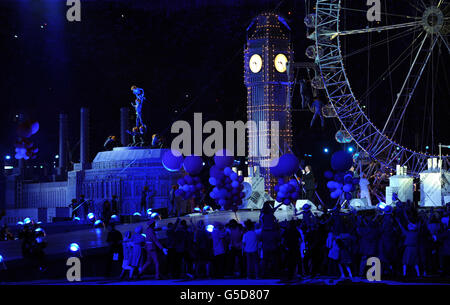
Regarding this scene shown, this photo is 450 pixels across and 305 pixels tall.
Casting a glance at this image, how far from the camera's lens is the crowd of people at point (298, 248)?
1923cm

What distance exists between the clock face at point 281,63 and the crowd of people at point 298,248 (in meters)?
31.0

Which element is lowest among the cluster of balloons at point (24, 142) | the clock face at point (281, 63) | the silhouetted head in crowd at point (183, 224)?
the silhouetted head in crowd at point (183, 224)

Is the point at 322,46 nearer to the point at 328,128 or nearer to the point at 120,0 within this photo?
the point at 120,0

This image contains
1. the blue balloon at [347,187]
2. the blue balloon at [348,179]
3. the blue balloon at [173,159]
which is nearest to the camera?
the blue balloon at [347,187]

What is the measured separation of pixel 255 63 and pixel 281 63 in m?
1.69

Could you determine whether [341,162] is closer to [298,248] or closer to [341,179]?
[341,179]

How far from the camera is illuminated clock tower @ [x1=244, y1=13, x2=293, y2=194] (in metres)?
50.6

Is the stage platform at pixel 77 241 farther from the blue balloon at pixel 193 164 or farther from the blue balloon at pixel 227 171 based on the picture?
the blue balloon at pixel 227 171

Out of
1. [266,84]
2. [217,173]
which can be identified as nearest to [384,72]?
[266,84]

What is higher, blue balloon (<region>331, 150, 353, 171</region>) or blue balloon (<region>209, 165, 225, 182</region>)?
blue balloon (<region>331, 150, 353, 171</region>)

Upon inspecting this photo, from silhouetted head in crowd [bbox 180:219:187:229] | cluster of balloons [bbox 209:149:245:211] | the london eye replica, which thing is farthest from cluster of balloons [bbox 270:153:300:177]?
the london eye replica

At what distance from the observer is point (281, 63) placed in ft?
168

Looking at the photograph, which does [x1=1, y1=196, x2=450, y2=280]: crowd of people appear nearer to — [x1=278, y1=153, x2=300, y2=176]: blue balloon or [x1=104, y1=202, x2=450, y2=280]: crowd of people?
[x1=104, y1=202, x2=450, y2=280]: crowd of people

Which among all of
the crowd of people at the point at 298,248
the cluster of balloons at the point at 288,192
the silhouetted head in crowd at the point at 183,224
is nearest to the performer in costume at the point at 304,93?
the cluster of balloons at the point at 288,192
